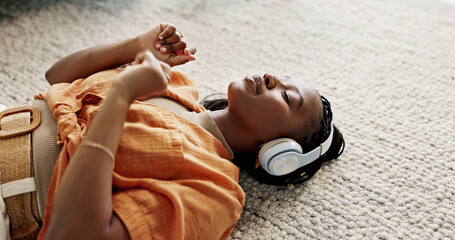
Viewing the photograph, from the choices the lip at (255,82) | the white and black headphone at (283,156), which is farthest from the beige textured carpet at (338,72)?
the lip at (255,82)

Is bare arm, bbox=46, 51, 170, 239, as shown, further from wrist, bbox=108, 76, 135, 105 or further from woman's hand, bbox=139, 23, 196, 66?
woman's hand, bbox=139, 23, 196, 66

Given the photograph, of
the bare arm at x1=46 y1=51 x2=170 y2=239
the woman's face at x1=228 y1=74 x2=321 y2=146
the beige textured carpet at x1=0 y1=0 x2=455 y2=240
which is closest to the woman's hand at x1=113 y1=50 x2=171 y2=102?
the bare arm at x1=46 y1=51 x2=170 y2=239

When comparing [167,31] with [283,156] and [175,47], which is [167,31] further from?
[283,156]

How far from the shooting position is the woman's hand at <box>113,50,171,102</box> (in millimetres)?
724

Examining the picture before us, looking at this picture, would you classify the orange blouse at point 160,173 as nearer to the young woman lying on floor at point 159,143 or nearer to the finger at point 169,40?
the young woman lying on floor at point 159,143

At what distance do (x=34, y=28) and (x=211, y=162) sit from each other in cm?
121

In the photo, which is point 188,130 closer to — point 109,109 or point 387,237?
point 109,109

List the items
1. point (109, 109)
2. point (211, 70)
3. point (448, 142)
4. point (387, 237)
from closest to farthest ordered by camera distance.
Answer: point (109, 109), point (387, 237), point (448, 142), point (211, 70)

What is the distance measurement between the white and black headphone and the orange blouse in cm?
9

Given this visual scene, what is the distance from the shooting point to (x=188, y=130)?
0.89 meters

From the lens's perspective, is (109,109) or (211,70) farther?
(211,70)

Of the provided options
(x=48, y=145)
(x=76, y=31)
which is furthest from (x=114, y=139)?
(x=76, y=31)

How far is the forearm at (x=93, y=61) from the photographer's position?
104 centimetres

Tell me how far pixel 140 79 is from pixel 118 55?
0.35m
